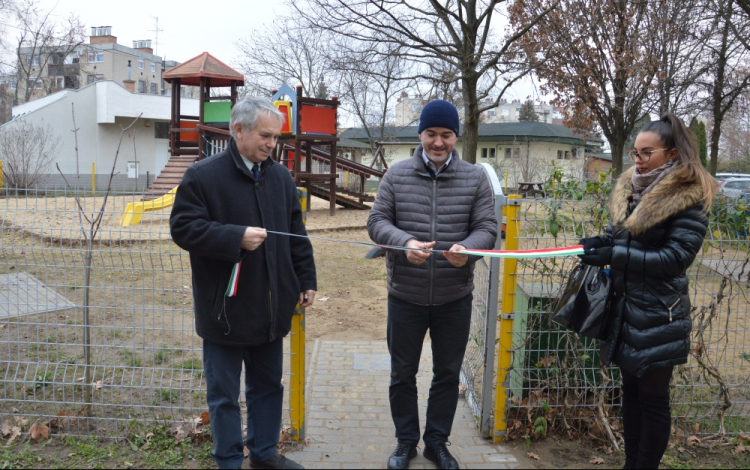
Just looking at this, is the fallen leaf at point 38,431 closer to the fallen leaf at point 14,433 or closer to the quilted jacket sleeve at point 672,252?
the fallen leaf at point 14,433

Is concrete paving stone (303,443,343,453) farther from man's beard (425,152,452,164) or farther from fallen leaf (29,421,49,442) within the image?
man's beard (425,152,452,164)

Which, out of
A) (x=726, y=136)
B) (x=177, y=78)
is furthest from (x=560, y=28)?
(x=726, y=136)

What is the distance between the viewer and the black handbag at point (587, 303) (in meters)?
2.79

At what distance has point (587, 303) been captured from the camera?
9.43 feet

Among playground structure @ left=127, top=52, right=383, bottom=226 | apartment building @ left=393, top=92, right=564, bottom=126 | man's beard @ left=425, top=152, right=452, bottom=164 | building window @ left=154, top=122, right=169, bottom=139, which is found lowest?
man's beard @ left=425, top=152, right=452, bottom=164

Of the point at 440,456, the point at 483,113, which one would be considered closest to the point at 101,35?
the point at 483,113

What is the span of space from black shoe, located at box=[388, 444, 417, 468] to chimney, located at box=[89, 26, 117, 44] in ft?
211

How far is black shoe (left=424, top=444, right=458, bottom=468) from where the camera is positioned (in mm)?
3078

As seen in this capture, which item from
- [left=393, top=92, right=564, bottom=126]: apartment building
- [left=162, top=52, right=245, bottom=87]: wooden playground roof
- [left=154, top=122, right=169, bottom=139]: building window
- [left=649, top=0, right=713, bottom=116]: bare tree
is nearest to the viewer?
[left=649, top=0, right=713, bottom=116]: bare tree

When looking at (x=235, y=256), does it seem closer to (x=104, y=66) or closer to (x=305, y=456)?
(x=305, y=456)

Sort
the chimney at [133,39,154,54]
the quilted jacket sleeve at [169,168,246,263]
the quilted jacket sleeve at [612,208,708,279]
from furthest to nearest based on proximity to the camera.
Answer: the chimney at [133,39,154,54]
the quilted jacket sleeve at [169,168,246,263]
the quilted jacket sleeve at [612,208,708,279]

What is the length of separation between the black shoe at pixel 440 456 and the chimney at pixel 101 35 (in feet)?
211

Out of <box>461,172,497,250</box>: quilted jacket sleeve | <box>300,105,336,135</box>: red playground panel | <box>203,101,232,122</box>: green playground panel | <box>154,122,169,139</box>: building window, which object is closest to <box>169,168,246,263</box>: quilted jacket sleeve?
<box>461,172,497,250</box>: quilted jacket sleeve

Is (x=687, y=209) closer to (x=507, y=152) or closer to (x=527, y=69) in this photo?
(x=527, y=69)
